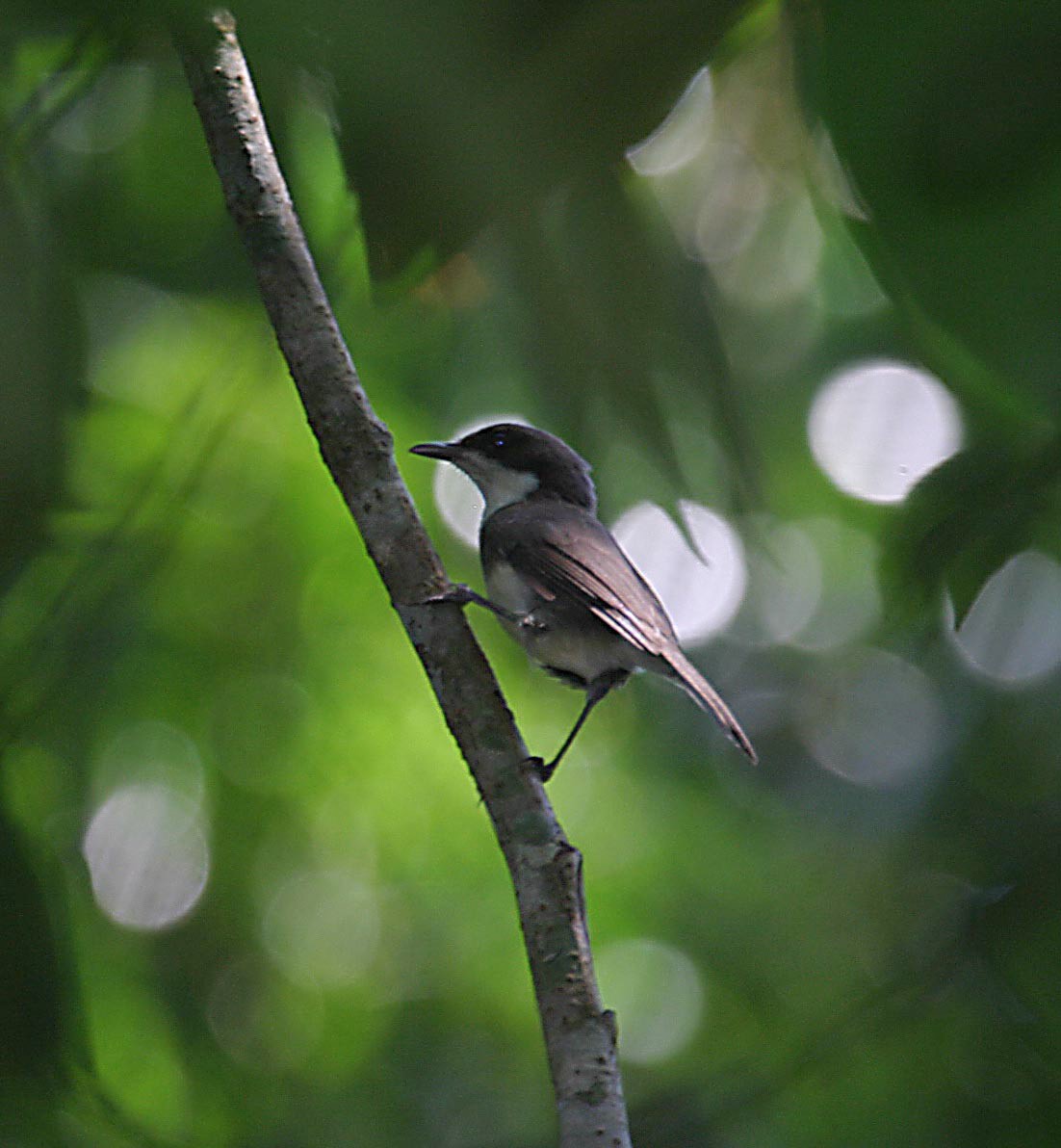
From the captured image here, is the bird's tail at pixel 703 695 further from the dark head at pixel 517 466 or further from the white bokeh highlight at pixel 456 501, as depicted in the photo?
the white bokeh highlight at pixel 456 501

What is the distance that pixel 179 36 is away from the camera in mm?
471

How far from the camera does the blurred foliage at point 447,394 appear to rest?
387mm

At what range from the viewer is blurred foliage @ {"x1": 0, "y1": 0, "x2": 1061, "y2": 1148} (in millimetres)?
387

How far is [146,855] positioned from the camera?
2.88 metres

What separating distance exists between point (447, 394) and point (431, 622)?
7.39ft

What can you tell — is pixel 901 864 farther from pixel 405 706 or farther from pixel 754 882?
pixel 405 706

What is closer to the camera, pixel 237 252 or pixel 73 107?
pixel 73 107

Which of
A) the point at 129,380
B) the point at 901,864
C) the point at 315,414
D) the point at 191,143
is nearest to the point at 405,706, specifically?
the point at 129,380

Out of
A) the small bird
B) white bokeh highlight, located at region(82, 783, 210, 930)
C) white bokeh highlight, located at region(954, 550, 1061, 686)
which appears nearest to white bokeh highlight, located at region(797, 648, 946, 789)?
the small bird

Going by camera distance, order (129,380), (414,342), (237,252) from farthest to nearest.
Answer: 1. (129,380)
2. (414,342)
3. (237,252)

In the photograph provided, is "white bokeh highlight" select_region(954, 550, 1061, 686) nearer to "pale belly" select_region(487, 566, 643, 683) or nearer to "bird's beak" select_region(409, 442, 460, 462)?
"pale belly" select_region(487, 566, 643, 683)

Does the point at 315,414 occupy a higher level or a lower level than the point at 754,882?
higher

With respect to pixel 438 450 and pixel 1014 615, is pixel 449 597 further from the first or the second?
pixel 438 450

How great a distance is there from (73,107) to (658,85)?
0.93 ft
